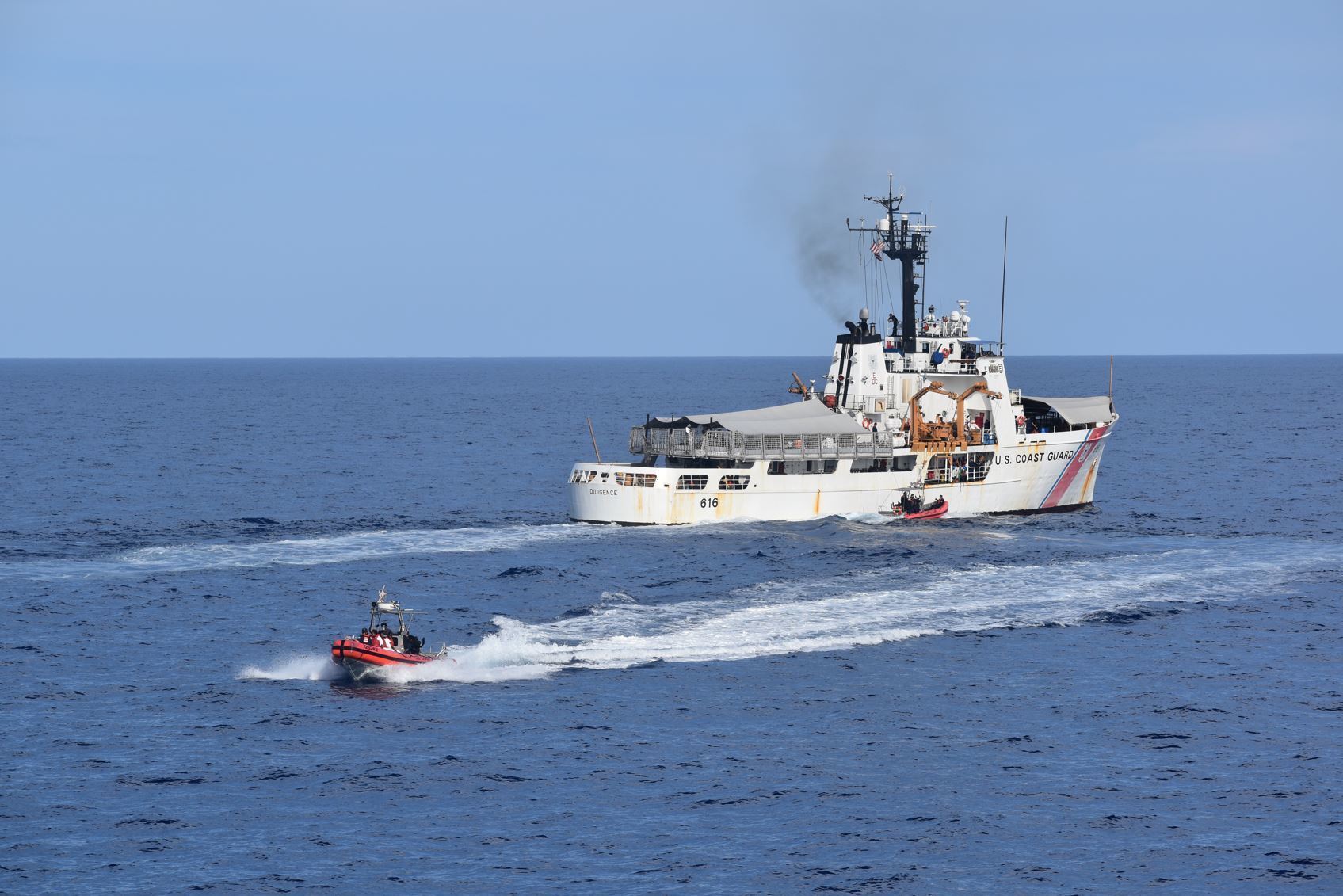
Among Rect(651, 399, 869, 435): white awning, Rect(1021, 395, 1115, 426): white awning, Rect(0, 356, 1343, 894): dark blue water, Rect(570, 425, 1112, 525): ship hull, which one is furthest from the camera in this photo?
Rect(1021, 395, 1115, 426): white awning

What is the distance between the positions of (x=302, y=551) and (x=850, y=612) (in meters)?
30.4

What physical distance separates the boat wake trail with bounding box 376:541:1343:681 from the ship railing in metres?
14.8

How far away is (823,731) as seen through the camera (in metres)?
49.3

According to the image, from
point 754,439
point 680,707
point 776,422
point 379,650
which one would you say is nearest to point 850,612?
point 680,707

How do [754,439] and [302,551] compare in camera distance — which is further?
[754,439]

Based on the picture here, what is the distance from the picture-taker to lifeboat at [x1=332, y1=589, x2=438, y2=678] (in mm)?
53125

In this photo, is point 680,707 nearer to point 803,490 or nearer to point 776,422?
point 803,490

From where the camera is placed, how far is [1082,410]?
10019cm

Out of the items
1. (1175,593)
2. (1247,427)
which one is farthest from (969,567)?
(1247,427)

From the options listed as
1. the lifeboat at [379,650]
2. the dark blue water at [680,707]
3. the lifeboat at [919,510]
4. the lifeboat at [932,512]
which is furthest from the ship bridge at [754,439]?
the lifeboat at [379,650]

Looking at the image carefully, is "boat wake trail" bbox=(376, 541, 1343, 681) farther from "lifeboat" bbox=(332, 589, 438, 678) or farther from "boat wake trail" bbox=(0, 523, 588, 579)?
"boat wake trail" bbox=(0, 523, 588, 579)

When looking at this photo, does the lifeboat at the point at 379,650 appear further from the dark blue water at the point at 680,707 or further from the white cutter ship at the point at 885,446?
the white cutter ship at the point at 885,446

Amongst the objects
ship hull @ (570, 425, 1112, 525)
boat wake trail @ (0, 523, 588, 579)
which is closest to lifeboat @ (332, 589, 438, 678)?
boat wake trail @ (0, 523, 588, 579)

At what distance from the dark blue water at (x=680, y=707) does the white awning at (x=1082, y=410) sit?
32.5 feet
